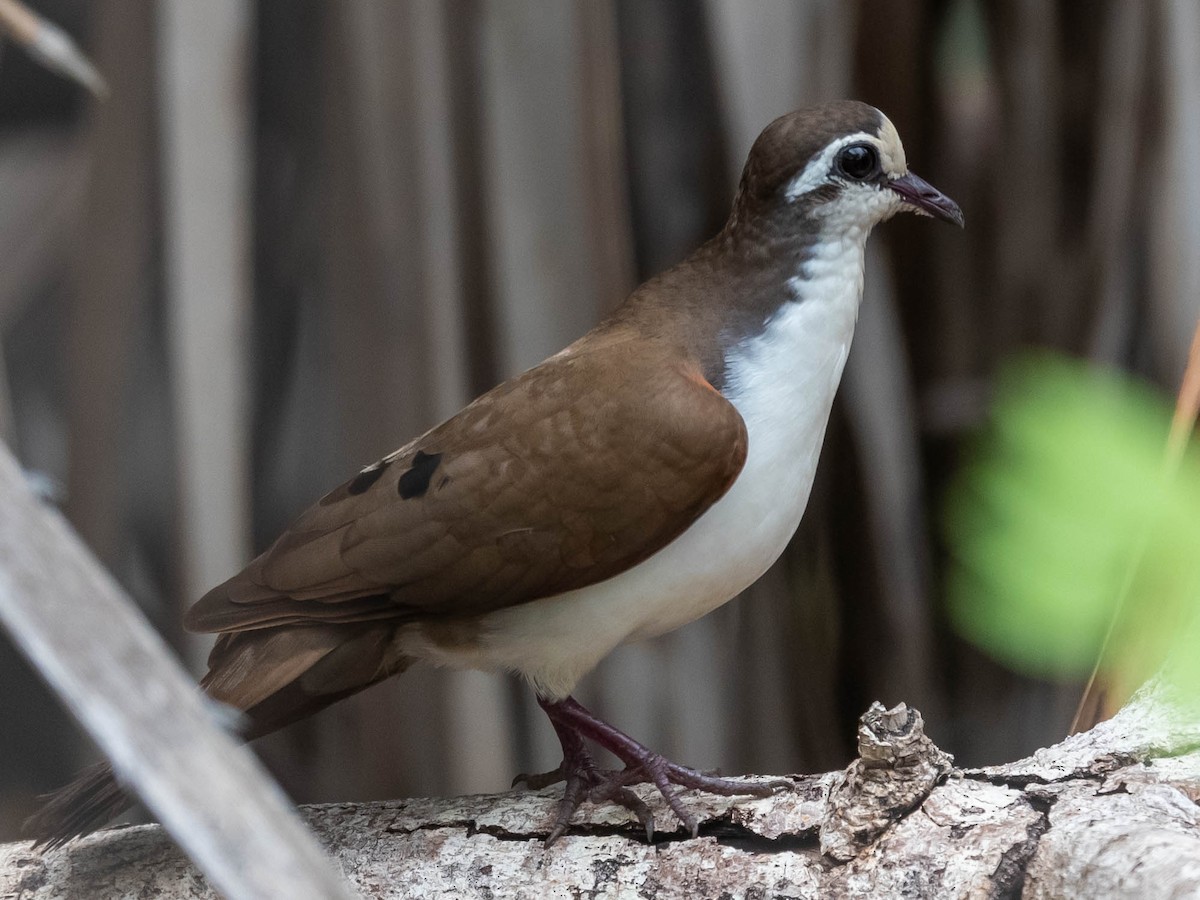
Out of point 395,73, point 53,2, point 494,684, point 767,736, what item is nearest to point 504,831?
point 494,684

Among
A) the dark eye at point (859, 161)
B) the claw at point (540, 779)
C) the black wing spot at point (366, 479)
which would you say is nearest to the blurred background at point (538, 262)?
the claw at point (540, 779)

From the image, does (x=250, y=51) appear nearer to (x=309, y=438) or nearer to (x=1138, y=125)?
(x=309, y=438)

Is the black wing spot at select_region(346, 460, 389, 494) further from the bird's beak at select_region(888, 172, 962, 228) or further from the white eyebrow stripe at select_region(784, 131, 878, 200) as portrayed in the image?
the bird's beak at select_region(888, 172, 962, 228)

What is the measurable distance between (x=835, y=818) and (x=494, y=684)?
86 centimetres

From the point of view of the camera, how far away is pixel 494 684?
1.98 meters

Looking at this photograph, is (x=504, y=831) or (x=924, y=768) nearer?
(x=924, y=768)

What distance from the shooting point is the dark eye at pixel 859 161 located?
1.44m

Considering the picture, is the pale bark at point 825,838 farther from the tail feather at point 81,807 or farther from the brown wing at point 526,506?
the brown wing at point 526,506

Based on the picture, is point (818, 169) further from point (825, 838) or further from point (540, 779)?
point (540, 779)

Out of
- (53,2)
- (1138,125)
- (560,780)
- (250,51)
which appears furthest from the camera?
(53,2)

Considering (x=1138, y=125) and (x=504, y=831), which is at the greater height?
(x=1138, y=125)

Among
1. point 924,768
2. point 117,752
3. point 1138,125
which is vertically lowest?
point 924,768

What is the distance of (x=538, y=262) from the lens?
1.90 m

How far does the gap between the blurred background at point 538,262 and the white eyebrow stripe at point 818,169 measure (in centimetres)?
48
